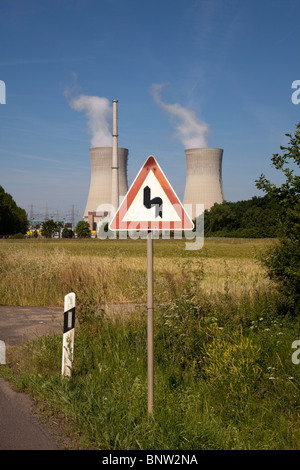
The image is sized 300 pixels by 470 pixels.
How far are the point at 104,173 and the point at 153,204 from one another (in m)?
55.2

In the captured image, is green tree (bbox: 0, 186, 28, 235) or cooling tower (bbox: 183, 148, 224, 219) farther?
green tree (bbox: 0, 186, 28, 235)

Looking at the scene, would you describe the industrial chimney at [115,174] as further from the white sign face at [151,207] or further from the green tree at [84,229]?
the white sign face at [151,207]

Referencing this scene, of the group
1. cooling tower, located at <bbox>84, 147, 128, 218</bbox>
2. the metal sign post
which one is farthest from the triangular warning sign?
cooling tower, located at <bbox>84, 147, 128, 218</bbox>

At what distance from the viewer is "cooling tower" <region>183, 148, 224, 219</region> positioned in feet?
168

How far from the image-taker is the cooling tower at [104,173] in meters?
57.3

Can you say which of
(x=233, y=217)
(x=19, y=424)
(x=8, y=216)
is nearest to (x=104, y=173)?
(x=8, y=216)

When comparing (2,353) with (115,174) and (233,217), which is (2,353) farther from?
(233,217)

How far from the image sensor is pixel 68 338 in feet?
14.5

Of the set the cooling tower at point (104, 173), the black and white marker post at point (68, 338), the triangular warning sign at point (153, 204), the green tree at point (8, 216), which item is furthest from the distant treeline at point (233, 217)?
the triangular warning sign at point (153, 204)

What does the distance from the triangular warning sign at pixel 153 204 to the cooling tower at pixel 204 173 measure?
48.2 metres

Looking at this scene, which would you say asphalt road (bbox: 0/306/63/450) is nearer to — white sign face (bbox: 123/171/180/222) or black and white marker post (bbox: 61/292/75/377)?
black and white marker post (bbox: 61/292/75/377)

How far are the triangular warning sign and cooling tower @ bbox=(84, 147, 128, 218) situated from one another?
53692mm

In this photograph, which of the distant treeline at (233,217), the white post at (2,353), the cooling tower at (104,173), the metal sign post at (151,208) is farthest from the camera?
the distant treeline at (233,217)

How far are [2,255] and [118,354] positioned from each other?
880cm
